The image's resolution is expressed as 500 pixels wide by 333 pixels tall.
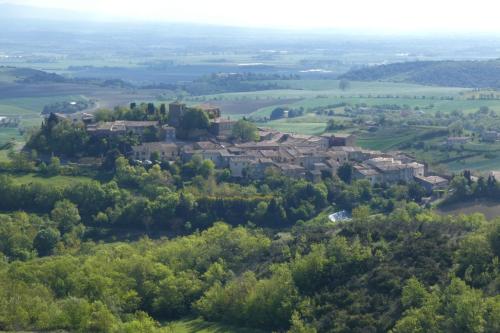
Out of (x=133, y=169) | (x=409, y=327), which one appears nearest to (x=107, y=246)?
(x=133, y=169)

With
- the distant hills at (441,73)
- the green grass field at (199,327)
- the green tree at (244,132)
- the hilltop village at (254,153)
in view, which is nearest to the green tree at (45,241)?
the hilltop village at (254,153)

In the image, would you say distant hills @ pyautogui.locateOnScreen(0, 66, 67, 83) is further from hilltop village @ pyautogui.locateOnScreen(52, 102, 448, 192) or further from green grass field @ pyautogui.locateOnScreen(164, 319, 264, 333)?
green grass field @ pyautogui.locateOnScreen(164, 319, 264, 333)

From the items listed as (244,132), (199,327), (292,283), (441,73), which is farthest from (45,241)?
(441,73)

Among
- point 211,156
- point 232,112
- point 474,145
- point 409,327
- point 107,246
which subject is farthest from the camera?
point 232,112

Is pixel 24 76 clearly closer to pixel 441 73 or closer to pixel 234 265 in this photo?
pixel 441 73

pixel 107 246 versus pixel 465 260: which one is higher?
pixel 465 260

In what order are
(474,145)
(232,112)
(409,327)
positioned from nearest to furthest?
(409,327) < (474,145) < (232,112)

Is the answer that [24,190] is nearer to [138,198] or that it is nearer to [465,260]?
[138,198]
